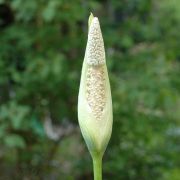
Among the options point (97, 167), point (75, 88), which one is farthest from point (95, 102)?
→ point (75, 88)

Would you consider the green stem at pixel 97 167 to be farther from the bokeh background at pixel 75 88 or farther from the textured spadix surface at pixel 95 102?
the bokeh background at pixel 75 88

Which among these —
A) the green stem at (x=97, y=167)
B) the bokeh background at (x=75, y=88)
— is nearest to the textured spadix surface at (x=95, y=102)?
A: the green stem at (x=97, y=167)

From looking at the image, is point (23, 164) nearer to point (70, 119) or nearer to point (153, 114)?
point (70, 119)

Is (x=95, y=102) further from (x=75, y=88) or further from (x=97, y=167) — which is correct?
(x=75, y=88)

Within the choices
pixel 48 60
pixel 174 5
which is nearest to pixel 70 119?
pixel 48 60

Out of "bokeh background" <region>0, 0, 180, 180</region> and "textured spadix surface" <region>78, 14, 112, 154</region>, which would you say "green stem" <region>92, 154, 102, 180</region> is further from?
"bokeh background" <region>0, 0, 180, 180</region>

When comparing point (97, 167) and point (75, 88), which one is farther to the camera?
point (75, 88)
